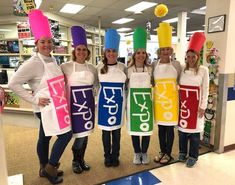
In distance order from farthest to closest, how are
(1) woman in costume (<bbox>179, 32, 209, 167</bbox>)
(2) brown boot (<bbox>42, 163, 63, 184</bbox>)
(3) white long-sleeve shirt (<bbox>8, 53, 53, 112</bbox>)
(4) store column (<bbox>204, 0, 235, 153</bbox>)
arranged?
1. (4) store column (<bbox>204, 0, 235, 153</bbox>)
2. (1) woman in costume (<bbox>179, 32, 209, 167</bbox>)
3. (2) brown boot (<bbox>42, 163, 63, 184</bbox>)
4. (3) white long-sleeve shirt (<bbox>8, 53, 53, 112</bbox>)

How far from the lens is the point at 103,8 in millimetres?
6531

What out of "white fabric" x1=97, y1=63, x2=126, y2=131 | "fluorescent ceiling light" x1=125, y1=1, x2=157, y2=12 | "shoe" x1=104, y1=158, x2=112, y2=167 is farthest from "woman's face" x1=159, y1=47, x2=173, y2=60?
"fluorescent ceiling light" x1=125, y1=1, x2=157, y2=12

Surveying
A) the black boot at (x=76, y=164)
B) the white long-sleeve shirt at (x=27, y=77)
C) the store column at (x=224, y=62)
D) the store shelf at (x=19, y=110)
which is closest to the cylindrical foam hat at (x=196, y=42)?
the store column at (x=224, y=62)

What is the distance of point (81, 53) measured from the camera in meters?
2.02

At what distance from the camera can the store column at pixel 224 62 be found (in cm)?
243

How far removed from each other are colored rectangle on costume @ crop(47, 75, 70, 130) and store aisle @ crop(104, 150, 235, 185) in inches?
31.3

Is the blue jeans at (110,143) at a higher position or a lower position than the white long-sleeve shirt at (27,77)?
lower

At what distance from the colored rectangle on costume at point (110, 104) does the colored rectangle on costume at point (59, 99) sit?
394mm

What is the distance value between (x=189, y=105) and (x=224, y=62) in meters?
0.75

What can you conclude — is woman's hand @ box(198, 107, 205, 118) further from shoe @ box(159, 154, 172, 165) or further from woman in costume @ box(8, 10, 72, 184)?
woman in costume @ box(8, 10, 72, 184)

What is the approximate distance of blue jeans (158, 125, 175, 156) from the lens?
2.32 meters

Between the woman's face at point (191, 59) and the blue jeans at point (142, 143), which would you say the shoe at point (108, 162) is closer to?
the blue jeans at point (142, 143)

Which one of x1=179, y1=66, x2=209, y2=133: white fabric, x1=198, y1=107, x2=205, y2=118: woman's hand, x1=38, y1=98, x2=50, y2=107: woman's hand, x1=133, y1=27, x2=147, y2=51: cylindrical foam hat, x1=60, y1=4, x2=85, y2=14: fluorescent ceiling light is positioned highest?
x1=60, y1=4, x2=85, y2=14: fluorescent ceiling light

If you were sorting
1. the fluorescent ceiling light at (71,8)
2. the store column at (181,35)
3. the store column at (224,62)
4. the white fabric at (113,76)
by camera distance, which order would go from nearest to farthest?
Answer: 1. the white fabric at (113,76)
2. the store column at (224,62)
3. the fluorescent ceiling light at (71,8)
4. the store column at (181,35)
